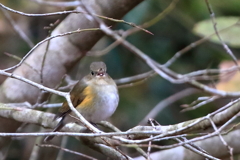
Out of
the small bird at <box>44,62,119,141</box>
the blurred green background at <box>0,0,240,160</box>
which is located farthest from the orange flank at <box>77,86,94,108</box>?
the blurred green background at <box>0,0,240,160</box>

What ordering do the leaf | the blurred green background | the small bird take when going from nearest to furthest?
the small bird
the leaf
the blurred green background

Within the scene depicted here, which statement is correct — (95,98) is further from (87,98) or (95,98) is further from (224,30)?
(224,30)

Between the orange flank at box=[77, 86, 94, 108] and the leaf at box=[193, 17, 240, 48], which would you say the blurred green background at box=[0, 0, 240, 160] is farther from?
the orange flank at box=[77, 86, 94, 108]

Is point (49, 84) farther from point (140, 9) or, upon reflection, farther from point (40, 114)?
point (140, 9)

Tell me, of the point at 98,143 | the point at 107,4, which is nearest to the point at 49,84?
the point at 107,4

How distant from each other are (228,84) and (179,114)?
4.10 feet

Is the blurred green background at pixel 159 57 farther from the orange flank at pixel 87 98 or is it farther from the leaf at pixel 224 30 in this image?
the orange flank at pixel 87 98

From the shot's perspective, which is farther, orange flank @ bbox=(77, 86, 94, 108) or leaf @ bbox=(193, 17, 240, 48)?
leaf @ bbox=(193, 17, 240, 48)

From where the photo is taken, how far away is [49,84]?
3.20 meters

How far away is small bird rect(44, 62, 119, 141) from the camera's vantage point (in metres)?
2.59

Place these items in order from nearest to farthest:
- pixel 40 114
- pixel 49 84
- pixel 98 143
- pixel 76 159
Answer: pixel 98 143, pixel 40 114, pixel 49 84, pixel 76 159

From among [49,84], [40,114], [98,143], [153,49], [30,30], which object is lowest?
[98,143]

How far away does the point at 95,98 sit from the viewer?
2.62m

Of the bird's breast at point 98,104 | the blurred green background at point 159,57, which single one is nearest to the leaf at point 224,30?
the blurred green background at point 159,57
